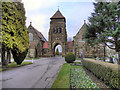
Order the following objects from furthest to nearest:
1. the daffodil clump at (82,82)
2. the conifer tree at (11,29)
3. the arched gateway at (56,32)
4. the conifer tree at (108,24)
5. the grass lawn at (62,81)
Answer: the arched gateway at (56,32)
the conifer tree at (108,24)
the conifer tree at (11,29)
the daffodil clump at (82,82)
the grass lawn at (62,81)

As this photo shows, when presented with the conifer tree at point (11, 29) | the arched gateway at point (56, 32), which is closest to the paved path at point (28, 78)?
the conifer tree at point (11, 29)

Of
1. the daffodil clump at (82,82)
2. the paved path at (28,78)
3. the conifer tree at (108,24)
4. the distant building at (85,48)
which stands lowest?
the daffodil clump at (82,82)

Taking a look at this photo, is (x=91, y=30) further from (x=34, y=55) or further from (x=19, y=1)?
(x=34, y=55)

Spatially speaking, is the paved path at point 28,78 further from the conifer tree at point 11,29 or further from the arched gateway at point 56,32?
the arched gateway at point 56,32

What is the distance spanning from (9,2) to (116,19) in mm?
17409

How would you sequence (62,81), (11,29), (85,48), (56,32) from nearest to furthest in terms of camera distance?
(62,81) < (11,29) < (85,48) < (56,32)

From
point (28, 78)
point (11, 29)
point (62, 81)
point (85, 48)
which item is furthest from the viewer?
point (85, 48)

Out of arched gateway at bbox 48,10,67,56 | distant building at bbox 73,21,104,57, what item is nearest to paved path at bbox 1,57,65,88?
distant building at bbox 73,21,104,57

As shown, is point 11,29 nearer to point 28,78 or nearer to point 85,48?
point 28,78

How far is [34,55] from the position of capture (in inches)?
1335

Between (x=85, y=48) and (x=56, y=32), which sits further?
(x=56, y=32)

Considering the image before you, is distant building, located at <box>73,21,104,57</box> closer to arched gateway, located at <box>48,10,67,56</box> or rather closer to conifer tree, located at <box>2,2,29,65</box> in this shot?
arched gateway, located at <box>48,10,67,56</box>

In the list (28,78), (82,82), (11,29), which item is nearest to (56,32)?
(11,29)

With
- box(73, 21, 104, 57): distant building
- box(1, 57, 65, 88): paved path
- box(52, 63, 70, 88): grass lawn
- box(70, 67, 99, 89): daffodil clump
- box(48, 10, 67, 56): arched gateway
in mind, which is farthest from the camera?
Result: box(48, 10, 67, 56): arched gateway
